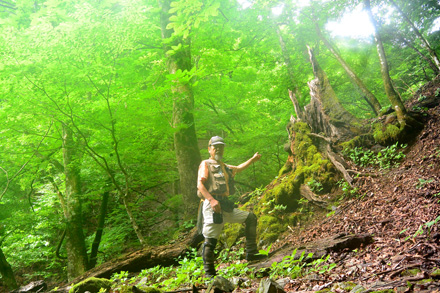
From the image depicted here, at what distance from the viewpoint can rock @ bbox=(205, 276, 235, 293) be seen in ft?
9.09

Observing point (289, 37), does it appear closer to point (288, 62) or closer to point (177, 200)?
point (288, 62)

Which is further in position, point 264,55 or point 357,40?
point 357,40

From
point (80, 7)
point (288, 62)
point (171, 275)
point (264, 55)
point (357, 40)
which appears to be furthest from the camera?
point (357, 40)

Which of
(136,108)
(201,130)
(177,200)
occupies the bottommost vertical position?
(177,200)

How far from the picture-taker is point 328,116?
282 inches

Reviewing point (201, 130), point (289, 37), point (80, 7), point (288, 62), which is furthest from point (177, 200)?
point (289, 37)

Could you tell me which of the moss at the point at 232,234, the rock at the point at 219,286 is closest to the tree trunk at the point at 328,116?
the moss at the point at 232,234

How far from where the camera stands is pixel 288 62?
12375mm

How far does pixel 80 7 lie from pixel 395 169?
298 inches

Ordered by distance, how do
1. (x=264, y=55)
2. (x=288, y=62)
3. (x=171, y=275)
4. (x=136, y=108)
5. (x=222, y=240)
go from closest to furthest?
(x=171, y=275), (x=222, y=240), (x=136, y=108), (x=288, y=62), (x=264, y=55)

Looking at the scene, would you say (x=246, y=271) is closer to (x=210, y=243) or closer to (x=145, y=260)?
(x=210, y=243)

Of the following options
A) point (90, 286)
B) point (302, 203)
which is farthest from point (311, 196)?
point (90, 286)

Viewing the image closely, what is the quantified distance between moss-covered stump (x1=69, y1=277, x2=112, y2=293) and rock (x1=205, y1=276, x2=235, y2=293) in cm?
207

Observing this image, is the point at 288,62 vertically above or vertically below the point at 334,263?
above
